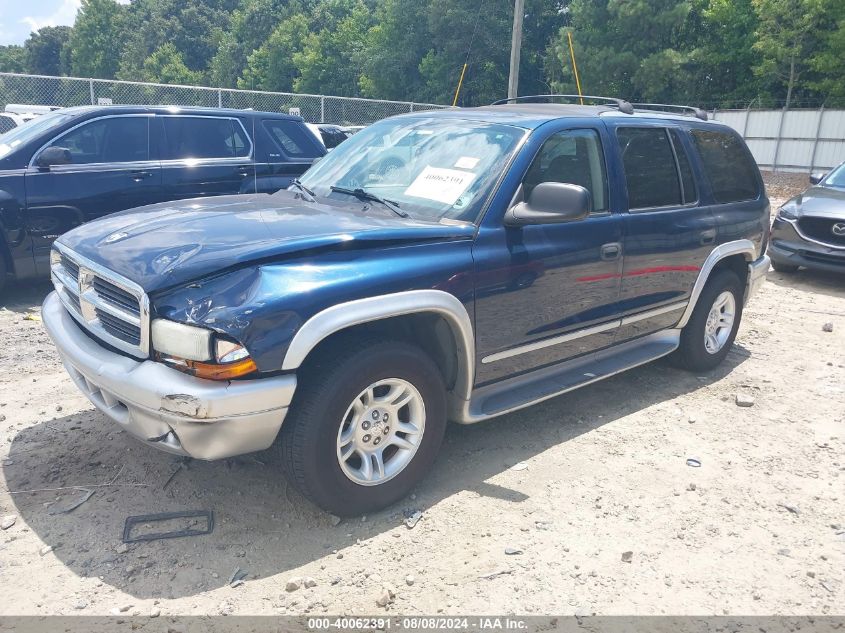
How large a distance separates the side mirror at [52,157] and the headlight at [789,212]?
8352mm

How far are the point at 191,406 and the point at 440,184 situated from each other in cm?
179

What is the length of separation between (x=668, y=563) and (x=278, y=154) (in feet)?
21.0

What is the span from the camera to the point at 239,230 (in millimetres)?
3068

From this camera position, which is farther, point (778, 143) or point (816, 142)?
point (778, 143)

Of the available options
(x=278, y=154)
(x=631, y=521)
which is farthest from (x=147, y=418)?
(x=278, y=154)

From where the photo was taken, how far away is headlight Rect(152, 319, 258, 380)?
2.59 meters

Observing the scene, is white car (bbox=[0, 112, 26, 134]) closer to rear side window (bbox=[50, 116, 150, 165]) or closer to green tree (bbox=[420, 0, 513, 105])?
rear side window (bbox=[50, 116, 150, 165])

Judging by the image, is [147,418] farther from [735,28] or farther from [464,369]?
[735,28]

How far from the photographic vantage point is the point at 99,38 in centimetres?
7312

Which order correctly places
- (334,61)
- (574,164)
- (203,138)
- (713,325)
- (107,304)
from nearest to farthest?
(107,304) < (574,164) < (713,325) < (203,138) < (334,61)

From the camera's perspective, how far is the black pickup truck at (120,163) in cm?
625

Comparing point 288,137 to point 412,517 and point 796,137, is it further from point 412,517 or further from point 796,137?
point 796,137

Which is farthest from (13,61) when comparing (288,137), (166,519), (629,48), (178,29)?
(166,519)

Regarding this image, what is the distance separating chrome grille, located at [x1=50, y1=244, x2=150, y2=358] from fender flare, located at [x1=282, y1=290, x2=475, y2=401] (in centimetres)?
63
